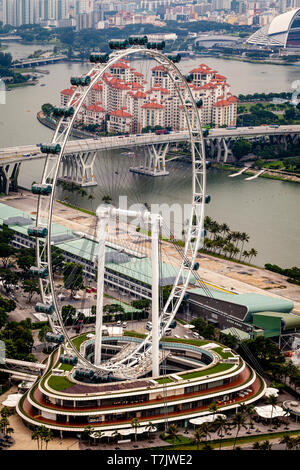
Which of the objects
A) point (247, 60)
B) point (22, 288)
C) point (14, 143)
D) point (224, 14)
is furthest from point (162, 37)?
point (22, 288)

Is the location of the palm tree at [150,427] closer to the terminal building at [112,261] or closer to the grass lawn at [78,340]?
the grass lawn at [78,340]

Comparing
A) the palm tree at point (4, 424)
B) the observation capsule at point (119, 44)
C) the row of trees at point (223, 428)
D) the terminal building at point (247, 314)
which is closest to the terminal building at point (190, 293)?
the terminal building at point (247, 314)

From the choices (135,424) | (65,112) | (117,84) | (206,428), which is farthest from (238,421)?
(117,84)

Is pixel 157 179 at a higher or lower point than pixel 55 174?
lower

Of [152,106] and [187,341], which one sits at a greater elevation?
[152,106]

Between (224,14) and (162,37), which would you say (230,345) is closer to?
(162,37)

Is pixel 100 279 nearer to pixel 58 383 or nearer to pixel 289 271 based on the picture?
pixel 58 383
